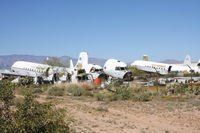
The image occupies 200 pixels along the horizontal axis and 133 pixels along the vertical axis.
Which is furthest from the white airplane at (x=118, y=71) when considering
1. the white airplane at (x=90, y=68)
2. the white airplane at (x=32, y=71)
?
the white airplane at (x=32, y=71)

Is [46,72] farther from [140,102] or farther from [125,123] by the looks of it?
[125,123]

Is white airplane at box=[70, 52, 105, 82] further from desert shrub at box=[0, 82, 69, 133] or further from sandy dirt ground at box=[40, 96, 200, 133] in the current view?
desert shrub at box=[0, 82, 69, 133]

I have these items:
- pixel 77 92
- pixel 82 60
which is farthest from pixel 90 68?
pixel 77 92

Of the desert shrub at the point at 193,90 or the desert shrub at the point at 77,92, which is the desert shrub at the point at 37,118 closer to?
the desert shrub at the point at 77,92

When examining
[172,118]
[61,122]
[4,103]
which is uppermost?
[4,103]

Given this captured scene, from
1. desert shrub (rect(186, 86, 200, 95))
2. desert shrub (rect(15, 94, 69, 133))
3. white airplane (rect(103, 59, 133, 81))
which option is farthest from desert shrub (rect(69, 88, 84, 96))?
desert shrub (rect(15, 94, 69, 133))

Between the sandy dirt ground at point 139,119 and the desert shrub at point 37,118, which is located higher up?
the desert shrub at point 37,118

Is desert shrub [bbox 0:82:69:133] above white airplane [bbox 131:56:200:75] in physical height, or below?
below

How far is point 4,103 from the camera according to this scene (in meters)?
6.80

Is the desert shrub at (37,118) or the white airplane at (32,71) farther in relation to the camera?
the white airplane at (32,71)

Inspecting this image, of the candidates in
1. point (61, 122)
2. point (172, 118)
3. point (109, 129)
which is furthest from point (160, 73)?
point (61, 122)

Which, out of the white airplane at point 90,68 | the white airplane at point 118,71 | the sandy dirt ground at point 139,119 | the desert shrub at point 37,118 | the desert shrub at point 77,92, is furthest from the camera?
the white airplane at point 90,68

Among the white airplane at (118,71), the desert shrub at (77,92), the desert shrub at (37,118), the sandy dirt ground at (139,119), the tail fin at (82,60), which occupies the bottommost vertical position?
the sandy dirt ground at (139,119)

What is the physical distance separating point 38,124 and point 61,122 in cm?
54
